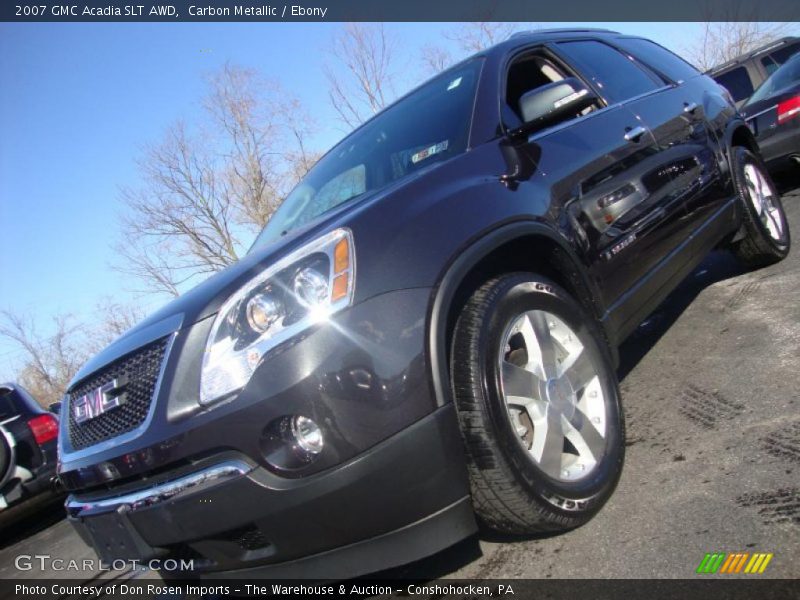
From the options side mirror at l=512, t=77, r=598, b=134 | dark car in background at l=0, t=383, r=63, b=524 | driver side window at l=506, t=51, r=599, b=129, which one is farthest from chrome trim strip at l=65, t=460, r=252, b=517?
dark car in background at l=0, t=383, r=63, b=524

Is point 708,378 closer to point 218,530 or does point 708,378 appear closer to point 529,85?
point 529,85

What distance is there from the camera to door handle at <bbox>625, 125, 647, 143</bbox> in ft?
9.94

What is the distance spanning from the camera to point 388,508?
5.42 feet

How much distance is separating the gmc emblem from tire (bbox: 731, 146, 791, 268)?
13.2ft

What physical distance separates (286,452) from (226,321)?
45 centimetres

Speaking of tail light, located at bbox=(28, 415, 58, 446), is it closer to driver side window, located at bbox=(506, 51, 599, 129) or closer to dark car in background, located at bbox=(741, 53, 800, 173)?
driver side window, located at bbox=(506, 51, 599, 129)

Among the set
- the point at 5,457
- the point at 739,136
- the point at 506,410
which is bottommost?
the point at 506,410

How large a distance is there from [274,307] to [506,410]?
31.7 inches

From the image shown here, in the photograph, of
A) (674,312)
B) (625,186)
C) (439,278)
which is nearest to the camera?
(439,278)

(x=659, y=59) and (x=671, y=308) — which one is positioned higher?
(x=659, y=59)

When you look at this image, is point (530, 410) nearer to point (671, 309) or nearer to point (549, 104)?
A: point (549, 104)

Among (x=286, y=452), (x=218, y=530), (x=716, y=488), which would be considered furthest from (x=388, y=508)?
(x=716, y=488)

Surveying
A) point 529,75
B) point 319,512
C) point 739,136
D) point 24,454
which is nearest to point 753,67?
point 739,136

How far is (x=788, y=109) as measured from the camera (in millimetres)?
5820
